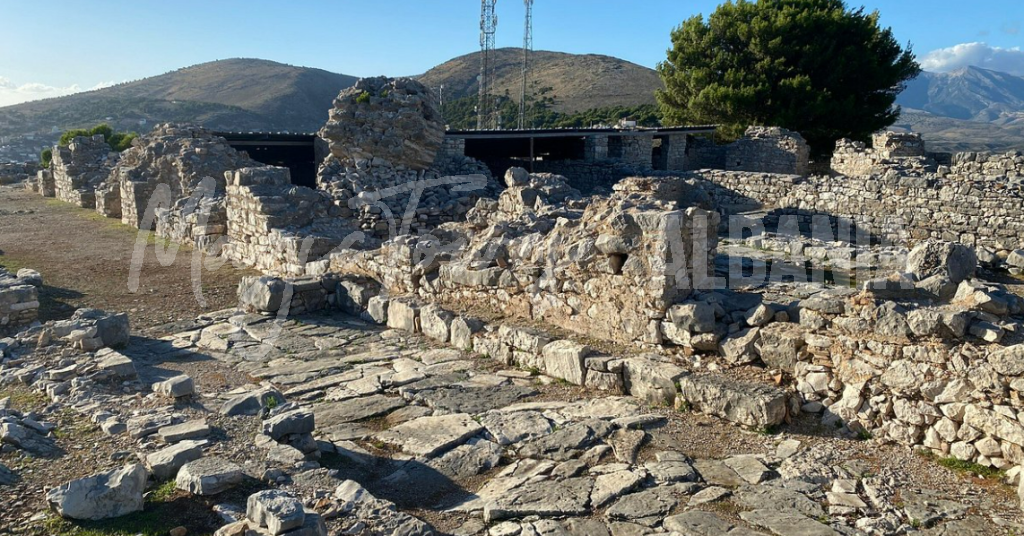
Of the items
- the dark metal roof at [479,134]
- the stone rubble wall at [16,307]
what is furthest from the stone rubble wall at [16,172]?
the stone rubble wall at [16,307]

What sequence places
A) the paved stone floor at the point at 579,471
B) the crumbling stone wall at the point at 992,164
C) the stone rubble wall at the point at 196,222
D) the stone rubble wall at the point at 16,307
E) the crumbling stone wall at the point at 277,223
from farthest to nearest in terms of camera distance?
the crumbling stone wall at the point at 992,164
the stone rubble wall at the point at 196,222
the crumbling stone wall at the point at 277,223
the stone rubble wall at the point at 16,307
the paved stone floor at the point at 579,471

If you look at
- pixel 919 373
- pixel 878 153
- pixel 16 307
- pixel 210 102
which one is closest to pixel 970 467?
pixel 919 373

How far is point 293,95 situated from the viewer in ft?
275

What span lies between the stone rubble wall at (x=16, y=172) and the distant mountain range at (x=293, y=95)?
32.3m

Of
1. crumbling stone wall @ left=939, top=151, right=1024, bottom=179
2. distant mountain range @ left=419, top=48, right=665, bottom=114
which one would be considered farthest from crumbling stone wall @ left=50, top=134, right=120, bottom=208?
distant mountain range @ left=419, top=48, right=665, bottom=114

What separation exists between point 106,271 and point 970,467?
12.7 m

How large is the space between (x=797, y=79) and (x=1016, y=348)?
25023 mm

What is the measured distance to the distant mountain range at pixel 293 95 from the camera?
69.2 m

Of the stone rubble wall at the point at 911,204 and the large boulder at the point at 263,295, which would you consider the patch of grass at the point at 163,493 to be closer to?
the large boulder at the point at 263,295

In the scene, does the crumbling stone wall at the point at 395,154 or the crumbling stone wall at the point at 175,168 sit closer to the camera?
the crumbling stone wall at the point at 395,154

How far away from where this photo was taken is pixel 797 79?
27.2 metres

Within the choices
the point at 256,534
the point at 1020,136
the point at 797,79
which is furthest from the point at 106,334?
the point at 1020,136

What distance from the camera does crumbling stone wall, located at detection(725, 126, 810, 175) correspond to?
22344 millimetres

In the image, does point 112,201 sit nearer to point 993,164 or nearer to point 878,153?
point 878,153
